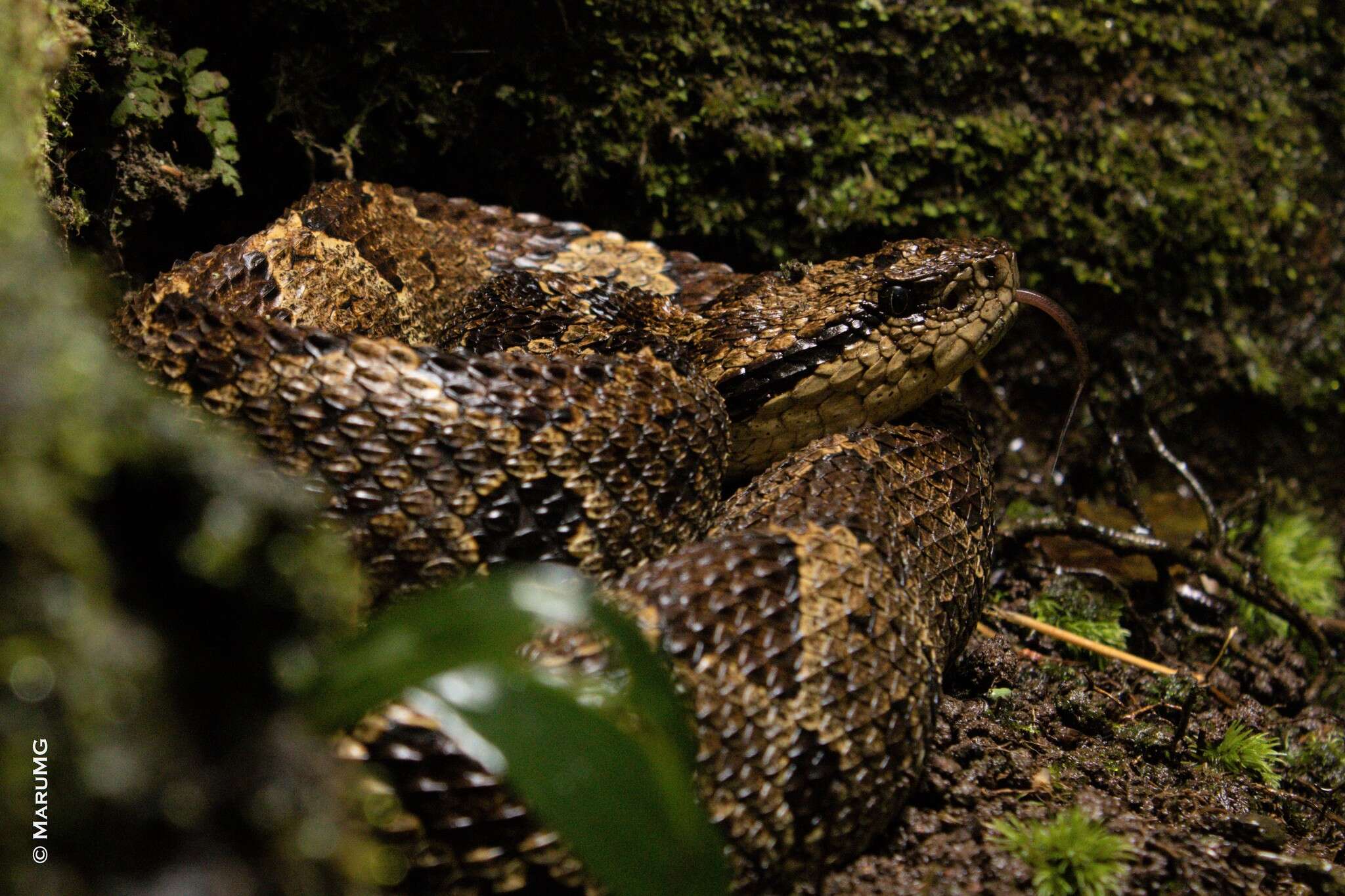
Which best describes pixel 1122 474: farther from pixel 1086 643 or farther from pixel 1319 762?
pixel 1319 762

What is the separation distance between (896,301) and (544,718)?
7.85ft

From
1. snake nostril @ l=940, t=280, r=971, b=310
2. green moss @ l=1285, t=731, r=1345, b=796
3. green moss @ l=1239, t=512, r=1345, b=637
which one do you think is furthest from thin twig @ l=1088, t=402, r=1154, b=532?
snake nostril @ l=940, t=280, r=971, b=310

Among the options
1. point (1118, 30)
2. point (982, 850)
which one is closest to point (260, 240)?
point (982, 850)

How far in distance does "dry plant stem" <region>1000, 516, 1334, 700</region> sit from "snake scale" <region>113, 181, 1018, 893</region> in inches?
33.4

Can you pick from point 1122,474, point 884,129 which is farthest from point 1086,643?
point 884,129

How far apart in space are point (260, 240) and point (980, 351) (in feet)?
8.66

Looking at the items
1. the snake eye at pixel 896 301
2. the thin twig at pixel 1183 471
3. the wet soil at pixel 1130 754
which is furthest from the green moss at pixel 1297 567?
the snake eye at pixel 896 301

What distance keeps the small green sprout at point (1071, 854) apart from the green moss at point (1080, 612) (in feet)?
4.50

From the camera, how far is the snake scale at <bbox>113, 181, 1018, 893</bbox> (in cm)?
223

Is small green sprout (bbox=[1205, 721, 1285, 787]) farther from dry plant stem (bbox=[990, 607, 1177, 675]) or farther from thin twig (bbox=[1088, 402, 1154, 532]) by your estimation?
thin twig (bbox=[1088, 402, 1154, 532])

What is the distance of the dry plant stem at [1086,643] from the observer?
3.72m

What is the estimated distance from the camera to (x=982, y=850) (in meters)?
2.51

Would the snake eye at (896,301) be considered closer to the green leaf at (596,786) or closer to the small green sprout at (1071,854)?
the small green sprout at (1071,854)

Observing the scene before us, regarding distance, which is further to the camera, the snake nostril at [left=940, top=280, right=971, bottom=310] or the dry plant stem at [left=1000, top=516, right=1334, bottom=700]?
the dry plant stem at [left=1000, top=516, right=1334, bottom=700]
